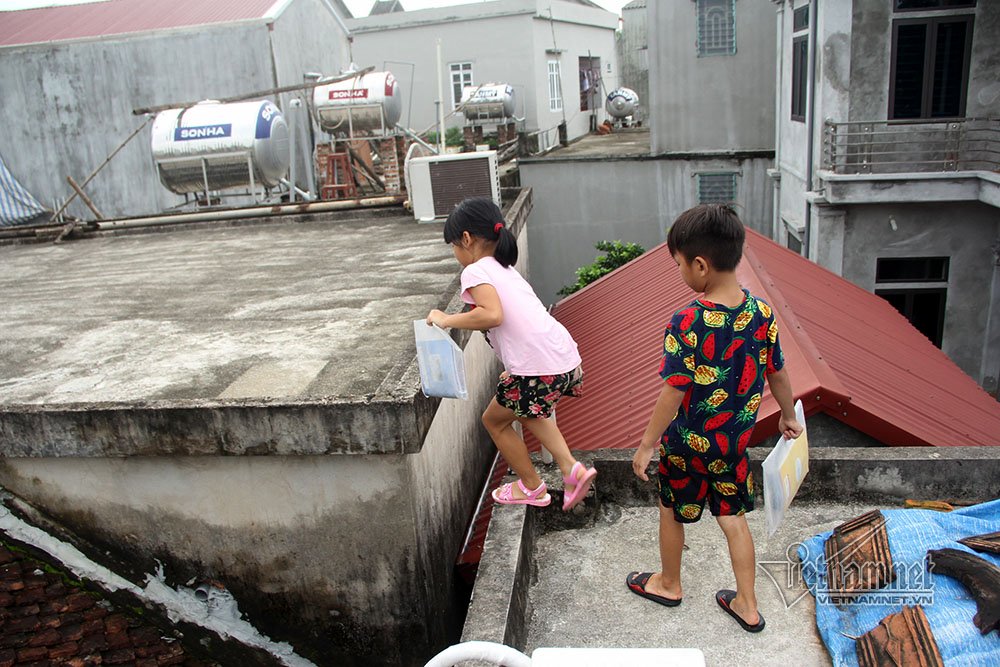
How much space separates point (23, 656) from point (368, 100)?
12.0m

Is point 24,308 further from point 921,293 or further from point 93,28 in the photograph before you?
point 93,28

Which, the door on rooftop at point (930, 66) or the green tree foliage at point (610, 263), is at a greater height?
the door on rooftop at point (930, 66)

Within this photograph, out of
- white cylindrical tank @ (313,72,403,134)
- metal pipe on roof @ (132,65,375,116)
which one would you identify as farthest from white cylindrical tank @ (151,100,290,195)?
white cylindrical tank @ (313,72,403,134)

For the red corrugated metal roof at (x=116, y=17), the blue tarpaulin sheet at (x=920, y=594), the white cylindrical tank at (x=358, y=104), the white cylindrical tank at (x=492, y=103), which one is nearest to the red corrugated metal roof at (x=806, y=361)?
the blue tarpaulin sheet at (x=920, y=594)

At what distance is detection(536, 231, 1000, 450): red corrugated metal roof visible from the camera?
4730 mm

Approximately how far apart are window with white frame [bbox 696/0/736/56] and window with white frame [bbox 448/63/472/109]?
39.2 ft

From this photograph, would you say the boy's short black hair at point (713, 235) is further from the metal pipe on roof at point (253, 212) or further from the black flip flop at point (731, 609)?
the metal pipe on roof at point (253, 212)

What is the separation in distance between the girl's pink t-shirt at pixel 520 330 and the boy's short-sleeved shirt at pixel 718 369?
741 millimetres

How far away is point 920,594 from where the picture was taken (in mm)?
3062

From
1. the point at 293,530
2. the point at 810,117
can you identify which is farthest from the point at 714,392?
the point at 810,117

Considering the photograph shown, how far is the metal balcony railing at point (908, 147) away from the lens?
10203 millimetres

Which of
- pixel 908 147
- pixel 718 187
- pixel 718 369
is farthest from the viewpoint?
pixel 718 187

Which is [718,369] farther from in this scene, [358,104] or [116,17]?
[116,17]

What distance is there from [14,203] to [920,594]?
19.7 meters
